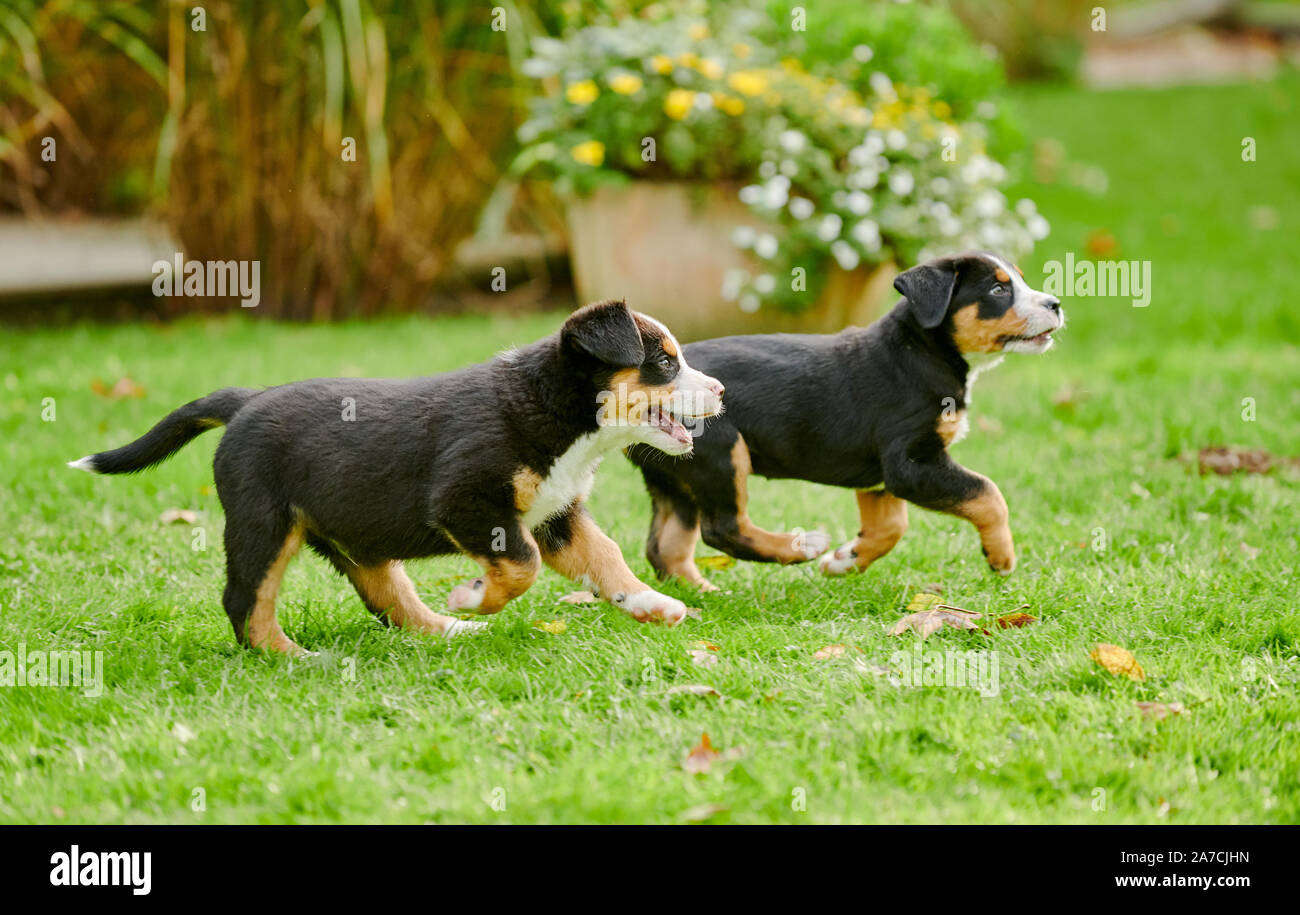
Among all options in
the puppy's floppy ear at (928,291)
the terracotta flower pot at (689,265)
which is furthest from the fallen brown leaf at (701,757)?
the terracotta flower pot at (689,265)

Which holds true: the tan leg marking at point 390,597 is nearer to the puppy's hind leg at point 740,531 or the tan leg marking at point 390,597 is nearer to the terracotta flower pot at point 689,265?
the puppy's hind leg at point 740,531

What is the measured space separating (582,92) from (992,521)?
15.9 feet

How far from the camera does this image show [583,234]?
9172mm

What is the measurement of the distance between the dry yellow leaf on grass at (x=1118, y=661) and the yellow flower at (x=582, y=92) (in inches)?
221

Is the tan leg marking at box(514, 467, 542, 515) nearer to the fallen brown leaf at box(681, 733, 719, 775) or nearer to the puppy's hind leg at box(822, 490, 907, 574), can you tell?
the fallen brown leaf at box(681, 733, 719, 775)

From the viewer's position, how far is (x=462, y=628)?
4.54m

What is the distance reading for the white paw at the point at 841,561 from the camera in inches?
201

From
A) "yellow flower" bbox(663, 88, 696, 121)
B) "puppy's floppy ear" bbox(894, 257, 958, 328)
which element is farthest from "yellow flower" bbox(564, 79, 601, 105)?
"puppy's floppy ear" bbox(894, 257, 958, 328)

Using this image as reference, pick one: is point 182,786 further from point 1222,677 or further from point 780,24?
point 780,24

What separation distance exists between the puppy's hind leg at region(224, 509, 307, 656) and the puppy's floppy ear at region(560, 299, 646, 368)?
1.03 m

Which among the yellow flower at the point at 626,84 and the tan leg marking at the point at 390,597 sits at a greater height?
the yellow flower at the point at 626,84

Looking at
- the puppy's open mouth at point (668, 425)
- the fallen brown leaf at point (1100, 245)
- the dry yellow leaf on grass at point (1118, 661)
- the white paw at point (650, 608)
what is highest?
the fallen brown leaf at point (1100, 245)

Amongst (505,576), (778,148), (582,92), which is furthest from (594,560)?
(582,92)

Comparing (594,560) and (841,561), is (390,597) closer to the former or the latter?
(594,560)
